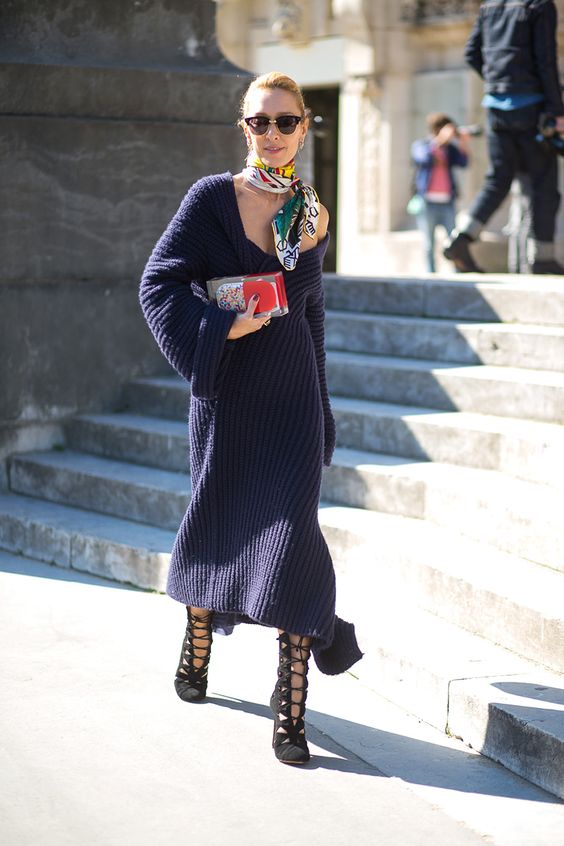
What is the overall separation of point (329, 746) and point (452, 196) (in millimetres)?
9661

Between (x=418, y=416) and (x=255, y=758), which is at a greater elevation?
(x=418, y=416)

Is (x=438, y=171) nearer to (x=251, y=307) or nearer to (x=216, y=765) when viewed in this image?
(x=251, y=307)

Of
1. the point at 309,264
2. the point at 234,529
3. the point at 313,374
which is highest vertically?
the point at 309,264

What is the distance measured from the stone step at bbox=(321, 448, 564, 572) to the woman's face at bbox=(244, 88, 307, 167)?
1.76 metres

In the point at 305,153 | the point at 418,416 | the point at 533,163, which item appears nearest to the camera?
the point at 418,416

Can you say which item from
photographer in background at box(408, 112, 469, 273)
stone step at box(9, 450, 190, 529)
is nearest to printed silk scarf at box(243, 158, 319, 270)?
stone step at box(9, 450, 190, 529)

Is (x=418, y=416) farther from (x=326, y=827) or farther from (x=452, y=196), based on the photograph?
(x=452, y=196)

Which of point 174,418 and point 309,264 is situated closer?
point 309,264

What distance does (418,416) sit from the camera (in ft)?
22.6

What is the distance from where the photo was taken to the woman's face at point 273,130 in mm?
4508

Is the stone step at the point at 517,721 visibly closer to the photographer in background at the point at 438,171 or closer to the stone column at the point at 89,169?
the stone column at the point at 89,169

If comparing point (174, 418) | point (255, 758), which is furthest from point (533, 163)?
point (255, 758)

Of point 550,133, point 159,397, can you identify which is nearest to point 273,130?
point 159,397

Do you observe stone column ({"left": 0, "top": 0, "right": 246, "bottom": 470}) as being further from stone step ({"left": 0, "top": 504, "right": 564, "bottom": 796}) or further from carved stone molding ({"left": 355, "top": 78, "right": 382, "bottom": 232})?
carved stone molding ({"left": 355, "top": 78, "right": 382, "bottom": 232})
